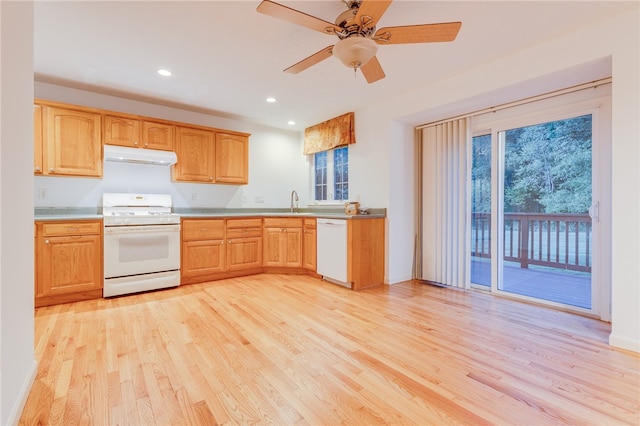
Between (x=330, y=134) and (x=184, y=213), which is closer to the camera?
(x=184, y=213)

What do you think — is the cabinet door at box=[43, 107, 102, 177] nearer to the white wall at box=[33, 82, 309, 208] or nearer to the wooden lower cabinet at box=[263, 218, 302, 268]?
the white wall at box=[33, 82, 309, 208]

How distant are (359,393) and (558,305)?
97.4 inches

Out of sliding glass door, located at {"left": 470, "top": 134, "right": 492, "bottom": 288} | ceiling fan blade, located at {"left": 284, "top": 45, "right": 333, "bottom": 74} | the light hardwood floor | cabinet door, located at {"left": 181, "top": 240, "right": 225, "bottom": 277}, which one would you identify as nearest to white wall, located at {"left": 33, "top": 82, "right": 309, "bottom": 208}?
cabinet door, located at {"left": 181, "top": 240, "right": 225, "bottom": 277}

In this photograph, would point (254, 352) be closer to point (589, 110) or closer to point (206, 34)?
point (206, 34)

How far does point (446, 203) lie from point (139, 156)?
12.6 ft

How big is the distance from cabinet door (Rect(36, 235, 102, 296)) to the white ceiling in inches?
68.9

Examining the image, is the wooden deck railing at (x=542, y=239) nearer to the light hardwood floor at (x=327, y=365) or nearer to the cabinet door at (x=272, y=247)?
the light hardwood floor at (x=327, y=365)

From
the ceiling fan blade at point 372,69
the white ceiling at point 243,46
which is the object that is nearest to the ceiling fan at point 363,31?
the ceiling fan blade at point 372,69

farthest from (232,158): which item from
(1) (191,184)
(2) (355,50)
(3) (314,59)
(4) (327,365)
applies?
(4) (327,365)

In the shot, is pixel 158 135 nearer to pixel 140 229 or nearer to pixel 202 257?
pixel 140 229

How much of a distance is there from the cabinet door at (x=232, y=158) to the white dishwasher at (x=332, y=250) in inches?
58.2

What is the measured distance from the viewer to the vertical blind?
3506mm

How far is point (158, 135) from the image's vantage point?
374 cm

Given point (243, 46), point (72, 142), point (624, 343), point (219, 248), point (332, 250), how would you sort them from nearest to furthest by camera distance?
point (624, 343) < point (243, 46) < point (72, 142) < point (332, 250) < point (219, 248)
